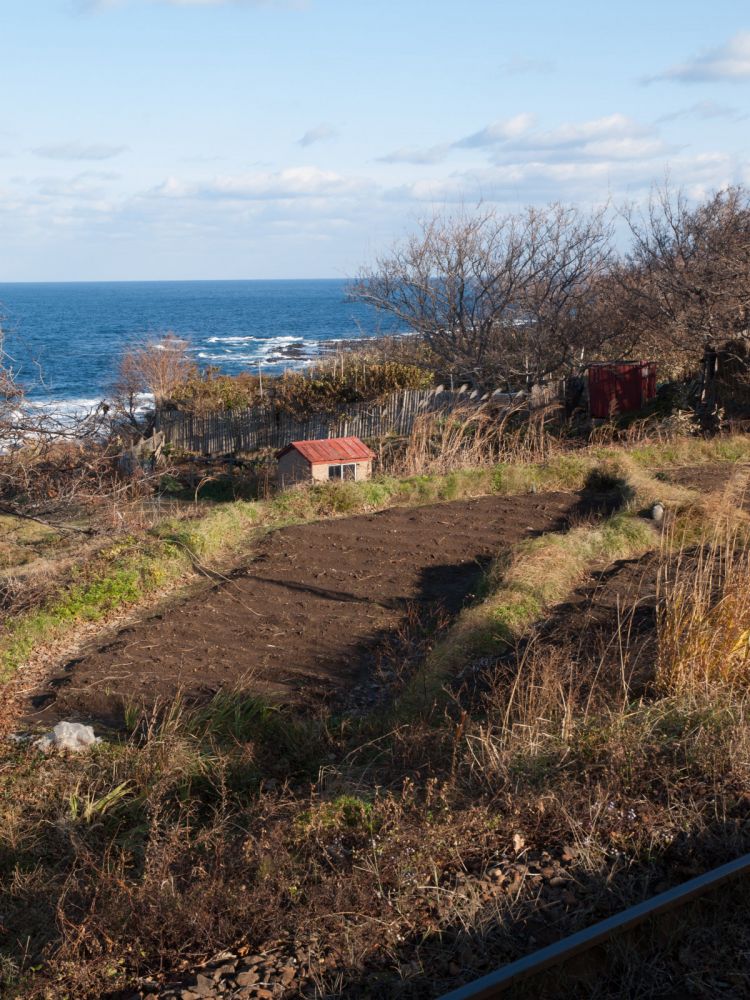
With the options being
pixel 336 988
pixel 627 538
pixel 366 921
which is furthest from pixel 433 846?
pixel 627 538

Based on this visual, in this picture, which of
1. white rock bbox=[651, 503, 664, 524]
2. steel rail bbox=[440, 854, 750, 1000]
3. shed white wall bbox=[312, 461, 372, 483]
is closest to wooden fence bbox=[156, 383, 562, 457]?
shed white wall bbox=[312, 461, 372, 483]

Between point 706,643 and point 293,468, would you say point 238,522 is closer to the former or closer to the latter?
point 293,468

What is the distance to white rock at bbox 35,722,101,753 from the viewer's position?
6141mm

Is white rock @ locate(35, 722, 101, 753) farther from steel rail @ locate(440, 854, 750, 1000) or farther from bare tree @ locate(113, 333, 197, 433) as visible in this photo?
bare tree @ locate(113, 333, 197, 433)

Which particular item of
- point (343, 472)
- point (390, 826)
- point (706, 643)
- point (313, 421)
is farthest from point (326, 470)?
point (390, 826)

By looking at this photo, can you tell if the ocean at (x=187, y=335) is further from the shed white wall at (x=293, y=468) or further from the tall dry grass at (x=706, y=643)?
the tall dry grass at (x=706, y=643)

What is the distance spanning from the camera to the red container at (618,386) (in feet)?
70.3

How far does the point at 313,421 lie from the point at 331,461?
7652mm

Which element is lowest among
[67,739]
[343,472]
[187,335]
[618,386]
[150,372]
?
[67,739]

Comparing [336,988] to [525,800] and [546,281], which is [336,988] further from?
[546,281]

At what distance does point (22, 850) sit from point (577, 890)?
2990 mm

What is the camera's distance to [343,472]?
15.8m

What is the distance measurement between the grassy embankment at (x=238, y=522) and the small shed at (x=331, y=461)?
5.21 ft

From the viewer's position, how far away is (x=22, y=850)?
4996mm
